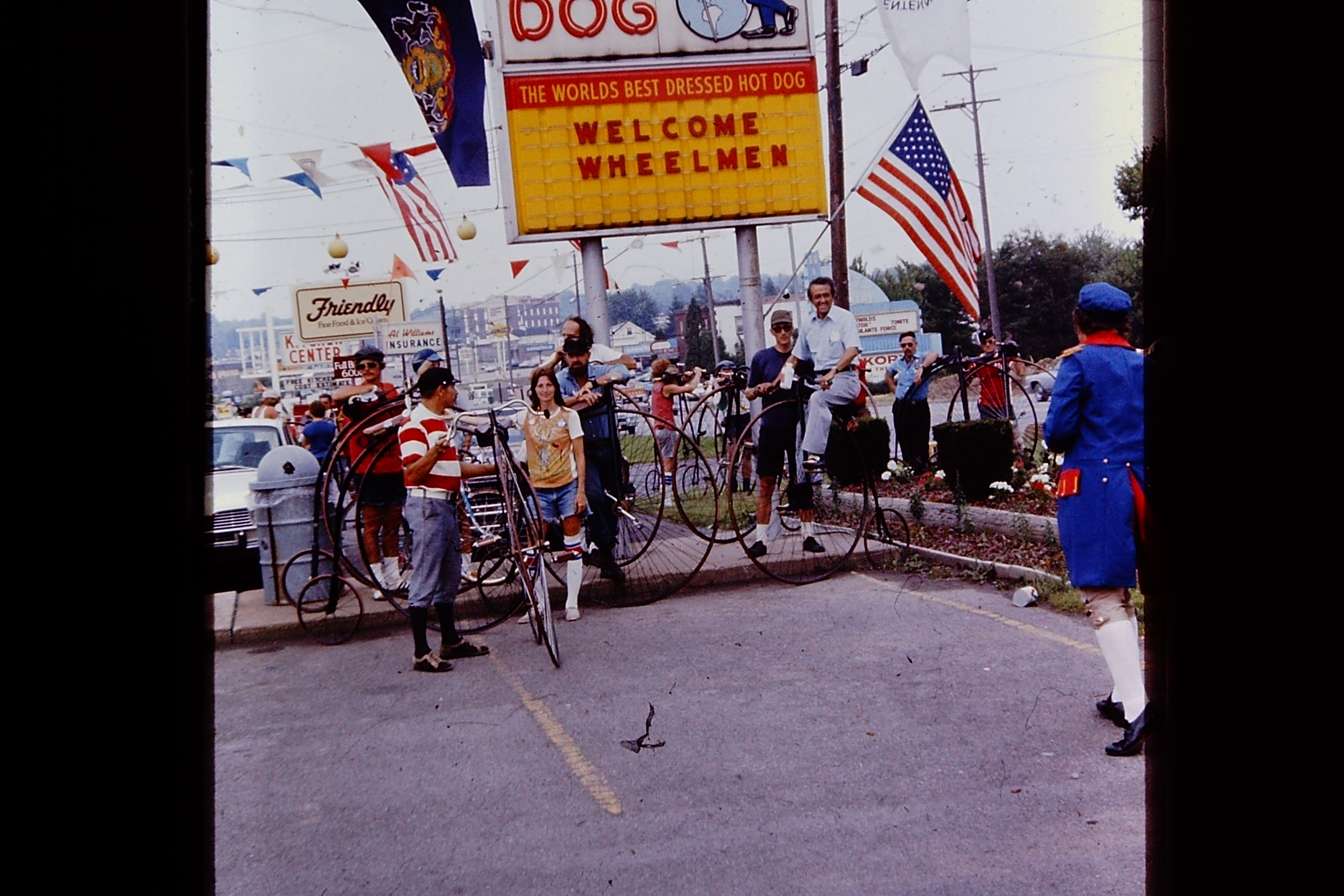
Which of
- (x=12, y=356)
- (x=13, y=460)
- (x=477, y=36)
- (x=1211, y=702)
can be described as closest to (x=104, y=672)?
(x=13, y=460)

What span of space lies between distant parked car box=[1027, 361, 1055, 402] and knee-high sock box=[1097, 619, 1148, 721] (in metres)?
5.76

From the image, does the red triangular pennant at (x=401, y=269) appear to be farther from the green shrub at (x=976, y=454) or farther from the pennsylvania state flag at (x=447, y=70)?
the green shrub at (x=976, y=454)

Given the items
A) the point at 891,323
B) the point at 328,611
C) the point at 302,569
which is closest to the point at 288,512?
the point at 302,569

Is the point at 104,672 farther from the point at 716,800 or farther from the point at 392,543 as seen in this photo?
the point at 392,543

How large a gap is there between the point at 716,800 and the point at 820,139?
15.0 feet

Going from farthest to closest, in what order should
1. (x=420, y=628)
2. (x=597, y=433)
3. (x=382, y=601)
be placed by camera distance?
(x=382, y=601) → (x=597, y=433) → (x=420, y=628)

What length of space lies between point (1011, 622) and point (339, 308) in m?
3.98

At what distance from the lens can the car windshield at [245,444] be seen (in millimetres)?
8625

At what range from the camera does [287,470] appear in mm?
7184

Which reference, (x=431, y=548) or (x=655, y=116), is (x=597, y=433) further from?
(x=655, y=116)

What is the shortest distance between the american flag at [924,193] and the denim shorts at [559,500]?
2585 millimetres

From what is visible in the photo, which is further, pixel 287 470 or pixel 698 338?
pixel 698 338

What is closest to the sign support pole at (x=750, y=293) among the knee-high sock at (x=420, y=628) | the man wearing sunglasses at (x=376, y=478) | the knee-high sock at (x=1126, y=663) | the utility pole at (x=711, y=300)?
the utility pole at (x=711, y=300)

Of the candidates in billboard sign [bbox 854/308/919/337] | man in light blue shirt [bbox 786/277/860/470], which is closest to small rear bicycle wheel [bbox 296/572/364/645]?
man in light blue shirt [bbox 786/277/860/470]
